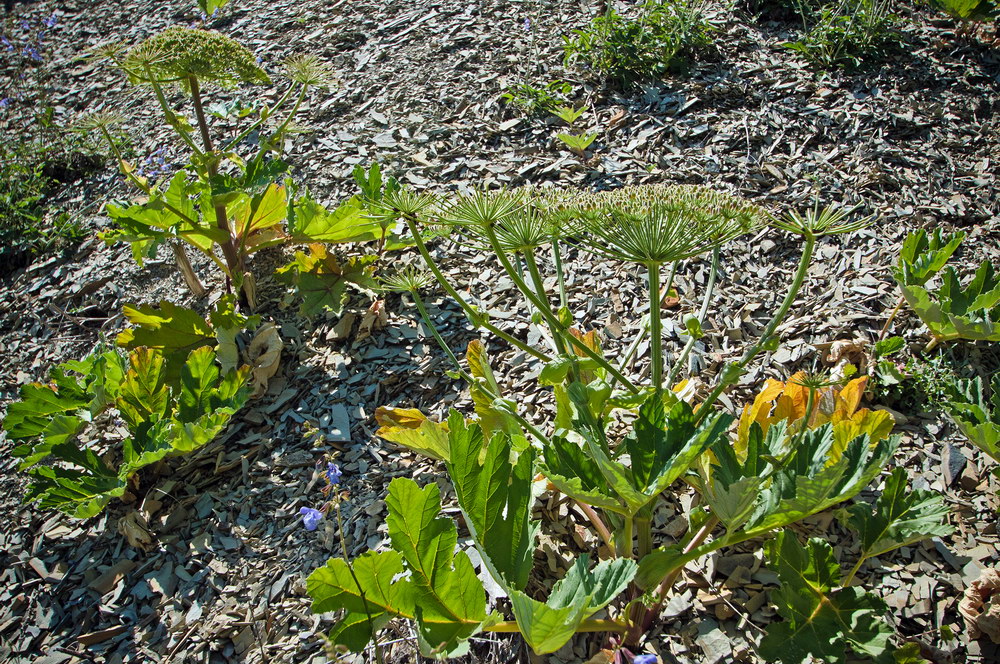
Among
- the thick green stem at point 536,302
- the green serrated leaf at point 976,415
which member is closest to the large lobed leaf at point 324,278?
the thick green stem at point 536,302

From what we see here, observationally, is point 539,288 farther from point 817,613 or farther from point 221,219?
point 221,219

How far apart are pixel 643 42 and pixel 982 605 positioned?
3.27m

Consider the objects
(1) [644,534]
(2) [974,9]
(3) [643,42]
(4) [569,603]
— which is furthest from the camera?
(3) [643,42]

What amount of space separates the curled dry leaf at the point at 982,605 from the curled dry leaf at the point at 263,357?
8.05ft

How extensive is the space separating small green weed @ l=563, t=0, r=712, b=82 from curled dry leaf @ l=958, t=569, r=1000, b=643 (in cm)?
297

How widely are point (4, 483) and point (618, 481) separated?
2.46 metres

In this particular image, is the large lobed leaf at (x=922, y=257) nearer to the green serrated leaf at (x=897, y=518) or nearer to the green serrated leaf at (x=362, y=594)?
the green serrated leaf at (x=897, y=518)

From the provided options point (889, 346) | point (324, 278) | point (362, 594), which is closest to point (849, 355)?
point (889, 346)

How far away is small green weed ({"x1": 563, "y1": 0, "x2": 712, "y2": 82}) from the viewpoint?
3.98 m

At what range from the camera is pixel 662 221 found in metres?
1.63

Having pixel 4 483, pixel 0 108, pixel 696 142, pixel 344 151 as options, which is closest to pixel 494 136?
pixel 344 151

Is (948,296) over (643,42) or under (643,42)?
under

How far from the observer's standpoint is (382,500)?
95.7 inches

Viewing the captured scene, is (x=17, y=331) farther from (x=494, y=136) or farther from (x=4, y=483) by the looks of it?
(x=494, y=136)
